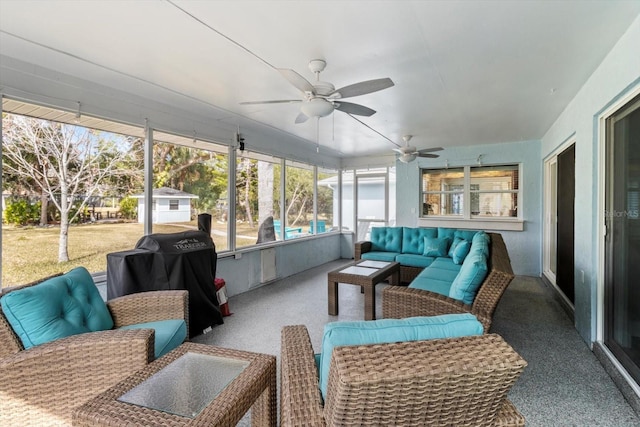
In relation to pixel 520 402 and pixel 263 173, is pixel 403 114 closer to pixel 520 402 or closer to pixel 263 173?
pixel 263 173

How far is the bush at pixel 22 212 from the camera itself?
261cm

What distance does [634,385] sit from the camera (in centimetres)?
202

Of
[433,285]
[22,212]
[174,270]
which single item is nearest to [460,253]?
[433,285]

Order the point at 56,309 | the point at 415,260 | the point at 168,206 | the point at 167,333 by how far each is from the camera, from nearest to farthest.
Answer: the point at 56,309 < the point at 167,333 < the point at 168,206 < the point at 415,260

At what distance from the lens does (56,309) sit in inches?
73.6

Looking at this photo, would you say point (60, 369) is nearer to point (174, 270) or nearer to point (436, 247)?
point (174, 270)

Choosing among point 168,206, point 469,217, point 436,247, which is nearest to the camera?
point 168,206

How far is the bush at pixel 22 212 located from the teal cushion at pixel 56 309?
3.28 feet

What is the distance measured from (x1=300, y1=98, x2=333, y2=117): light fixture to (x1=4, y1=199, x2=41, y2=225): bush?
8.26 feet

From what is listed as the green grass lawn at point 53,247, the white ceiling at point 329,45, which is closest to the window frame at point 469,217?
the white ceiling at point 329,45

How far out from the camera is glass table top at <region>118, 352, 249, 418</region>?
4.28ft

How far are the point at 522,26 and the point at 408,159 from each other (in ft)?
9.28

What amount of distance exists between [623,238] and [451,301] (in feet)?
4.33

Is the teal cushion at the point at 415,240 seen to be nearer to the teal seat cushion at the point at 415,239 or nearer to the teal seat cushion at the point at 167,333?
the teal seat cushion at the point at 415,239
